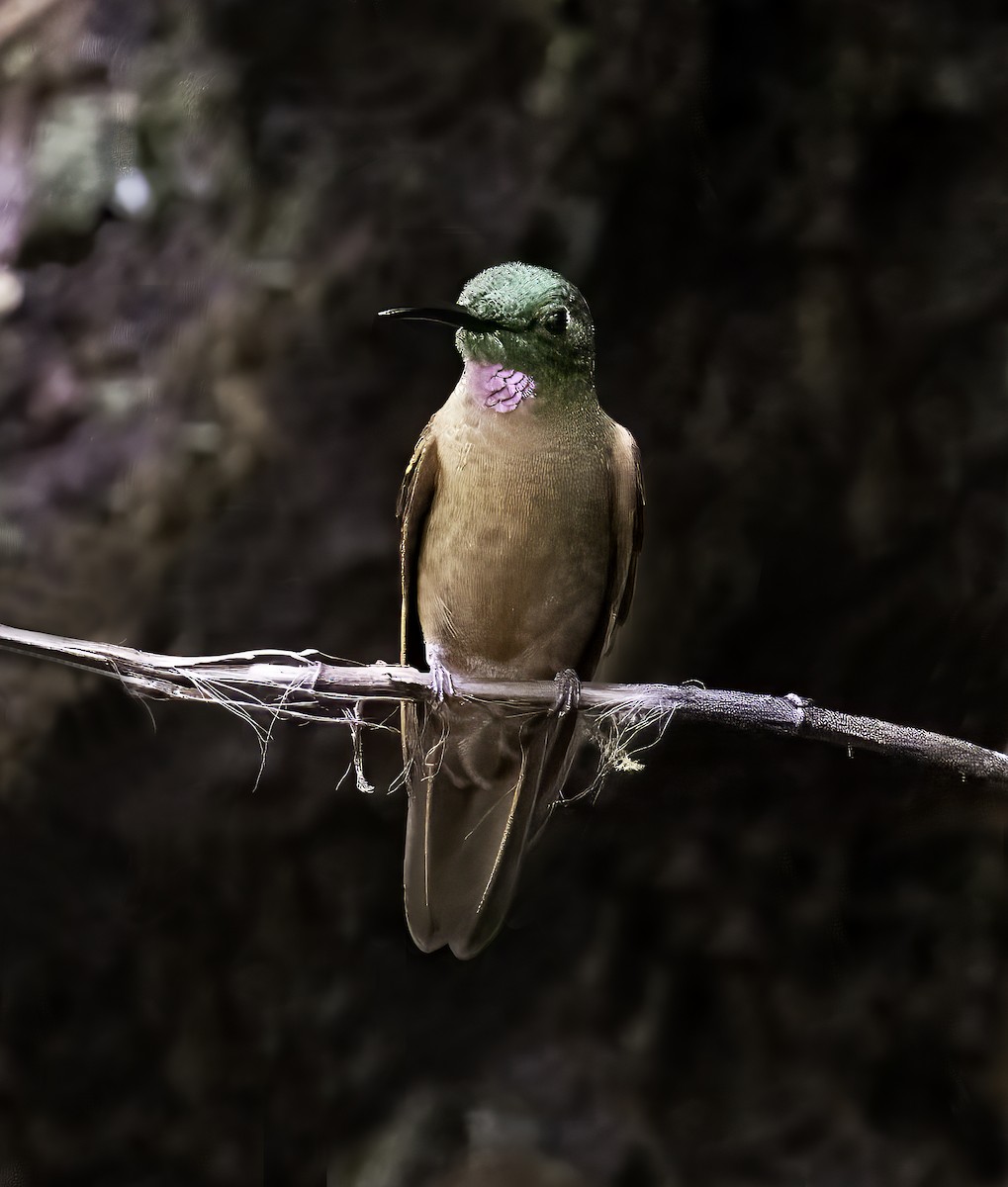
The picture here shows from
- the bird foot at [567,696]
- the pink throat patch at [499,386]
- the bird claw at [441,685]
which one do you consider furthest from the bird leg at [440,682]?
the pink throat patch at [499,386]

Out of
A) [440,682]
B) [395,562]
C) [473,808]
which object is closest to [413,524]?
[395,562]

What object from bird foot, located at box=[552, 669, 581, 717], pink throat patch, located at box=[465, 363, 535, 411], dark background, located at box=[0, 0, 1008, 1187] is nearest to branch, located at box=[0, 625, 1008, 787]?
bird foot, located at box=[552, 669, 581, 717]

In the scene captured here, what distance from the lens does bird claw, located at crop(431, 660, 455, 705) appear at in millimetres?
1165

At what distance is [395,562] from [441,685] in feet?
0.74

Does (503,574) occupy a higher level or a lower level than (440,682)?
higher

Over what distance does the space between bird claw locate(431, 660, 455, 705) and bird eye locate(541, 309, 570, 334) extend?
1.20 feet

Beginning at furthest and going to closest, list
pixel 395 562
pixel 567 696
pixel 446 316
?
pixel 395 562
pixel 567 696
pixel 446 316

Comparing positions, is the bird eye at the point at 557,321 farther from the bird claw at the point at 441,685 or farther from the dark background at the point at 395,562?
the bird claw at the point at 441,685

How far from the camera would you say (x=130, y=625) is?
1.30 meters

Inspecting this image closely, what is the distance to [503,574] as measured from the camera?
123 centimetres

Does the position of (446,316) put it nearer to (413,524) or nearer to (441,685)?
(413,524)

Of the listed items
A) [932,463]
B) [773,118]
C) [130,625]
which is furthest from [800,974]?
[773,118]

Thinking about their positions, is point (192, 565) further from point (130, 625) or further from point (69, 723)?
point (69, 723)

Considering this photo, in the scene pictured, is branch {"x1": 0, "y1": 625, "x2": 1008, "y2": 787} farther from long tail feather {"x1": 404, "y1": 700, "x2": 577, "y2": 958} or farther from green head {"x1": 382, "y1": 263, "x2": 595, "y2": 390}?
green head {"x1": 382, "y1": 263, "x2": 595, "y2": 390}
